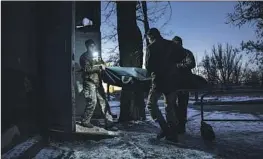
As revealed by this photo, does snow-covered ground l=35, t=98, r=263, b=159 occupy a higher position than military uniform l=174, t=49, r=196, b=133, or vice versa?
military uniform l=174, t=49, r=196, b=133

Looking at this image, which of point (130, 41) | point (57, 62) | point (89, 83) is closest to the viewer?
point (57, 62)

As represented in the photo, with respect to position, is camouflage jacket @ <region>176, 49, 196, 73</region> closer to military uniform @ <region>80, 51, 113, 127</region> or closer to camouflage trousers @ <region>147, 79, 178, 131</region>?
camouflage trousers @ <region>147, 79, 178, 131</region>

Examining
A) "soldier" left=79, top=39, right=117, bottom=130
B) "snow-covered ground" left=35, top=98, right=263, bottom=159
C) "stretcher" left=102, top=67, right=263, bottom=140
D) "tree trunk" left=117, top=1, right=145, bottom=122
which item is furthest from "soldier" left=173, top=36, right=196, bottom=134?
"tree trunk" left=117, top=1, right=145, bottom=122

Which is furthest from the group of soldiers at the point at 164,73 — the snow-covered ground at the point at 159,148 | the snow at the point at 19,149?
the snow at the point at 19,149

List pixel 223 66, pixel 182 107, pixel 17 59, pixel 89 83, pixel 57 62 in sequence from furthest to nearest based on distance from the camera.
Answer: pixel 223 66 < pixel 89 83 < pixel 182 107 < pixel 57 62 < pixel 17 59

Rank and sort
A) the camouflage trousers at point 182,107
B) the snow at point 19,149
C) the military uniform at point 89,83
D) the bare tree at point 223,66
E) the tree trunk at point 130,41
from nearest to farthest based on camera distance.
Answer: the snow at point 19,149 < the camouflage trousers at point 182,107 < the military uniform at point 89,83 < the tree trunk at point 130,41 < the bare tree at point 223,66

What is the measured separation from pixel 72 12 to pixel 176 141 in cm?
287

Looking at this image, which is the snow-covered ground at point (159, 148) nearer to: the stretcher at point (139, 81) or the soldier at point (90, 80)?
the stretcher at point (139, 81)

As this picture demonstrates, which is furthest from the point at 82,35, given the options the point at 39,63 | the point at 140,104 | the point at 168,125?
the point at 168,125

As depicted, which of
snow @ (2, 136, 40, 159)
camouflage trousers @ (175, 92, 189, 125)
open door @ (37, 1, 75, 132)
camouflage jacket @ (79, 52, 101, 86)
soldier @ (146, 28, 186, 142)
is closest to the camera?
snow @ (2, 136, 40, 159)

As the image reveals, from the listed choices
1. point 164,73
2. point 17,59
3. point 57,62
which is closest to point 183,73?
point 164,73

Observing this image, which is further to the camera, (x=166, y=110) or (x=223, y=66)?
(x=223, y=66)

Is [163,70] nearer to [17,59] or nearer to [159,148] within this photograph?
[159,148]

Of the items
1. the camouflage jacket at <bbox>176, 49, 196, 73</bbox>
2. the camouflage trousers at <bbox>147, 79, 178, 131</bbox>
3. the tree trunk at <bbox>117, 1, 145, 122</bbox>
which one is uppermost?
the tree trunk at <bbox>117, 1, 145, 122</bbox>
